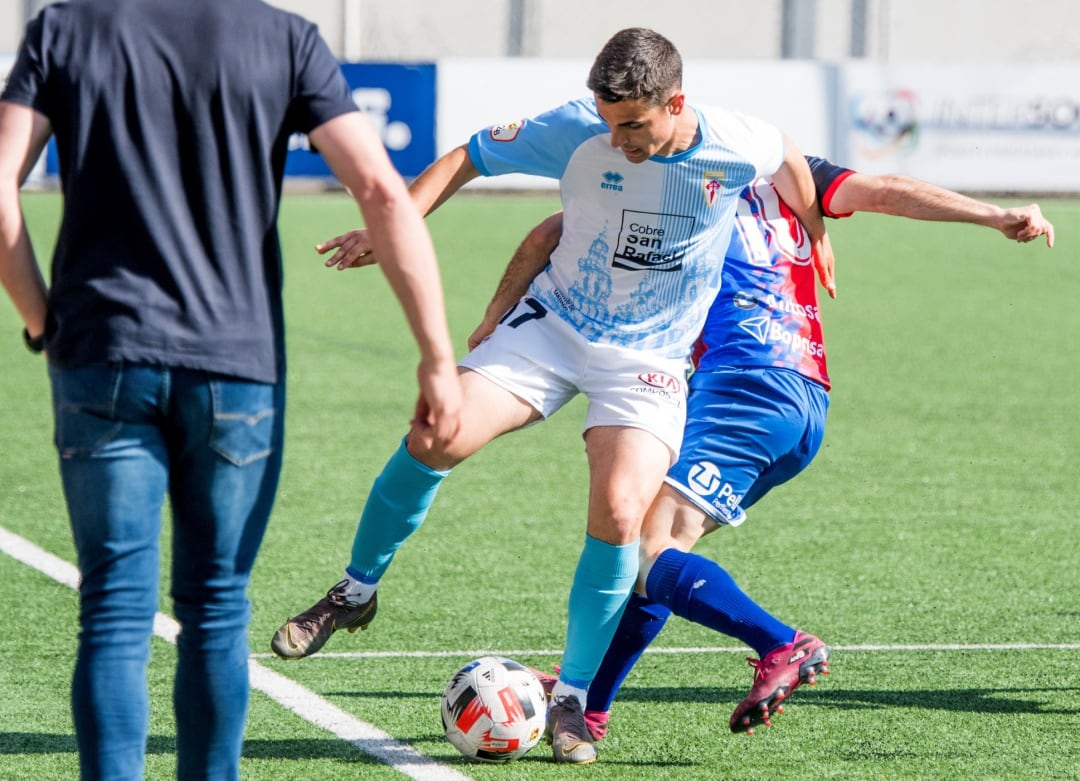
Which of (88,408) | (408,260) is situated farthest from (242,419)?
(408,260)

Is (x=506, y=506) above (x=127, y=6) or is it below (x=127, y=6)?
below

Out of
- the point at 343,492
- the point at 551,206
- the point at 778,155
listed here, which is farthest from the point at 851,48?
the point at 778,155

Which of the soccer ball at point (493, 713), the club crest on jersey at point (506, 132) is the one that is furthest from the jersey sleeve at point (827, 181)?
the soccer ball at point (493, 713)

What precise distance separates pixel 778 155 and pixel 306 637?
1830mm

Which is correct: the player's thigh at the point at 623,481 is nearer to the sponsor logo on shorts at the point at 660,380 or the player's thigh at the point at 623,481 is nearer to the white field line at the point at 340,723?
the sponsor logo on shorts at the point at 660,380

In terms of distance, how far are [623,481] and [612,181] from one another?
801mm

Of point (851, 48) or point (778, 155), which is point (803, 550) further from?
point (851, 48)

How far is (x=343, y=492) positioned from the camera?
751cm

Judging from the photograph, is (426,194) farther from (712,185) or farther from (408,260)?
(408,260)

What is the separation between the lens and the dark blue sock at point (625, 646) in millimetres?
4324

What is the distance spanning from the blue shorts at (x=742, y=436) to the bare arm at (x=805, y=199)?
33 centimetres

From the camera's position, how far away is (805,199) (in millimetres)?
4660

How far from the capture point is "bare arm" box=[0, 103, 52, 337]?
2.80m

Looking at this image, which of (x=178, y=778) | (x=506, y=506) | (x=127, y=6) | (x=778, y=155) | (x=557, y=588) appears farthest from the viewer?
(x=506, y=506)
